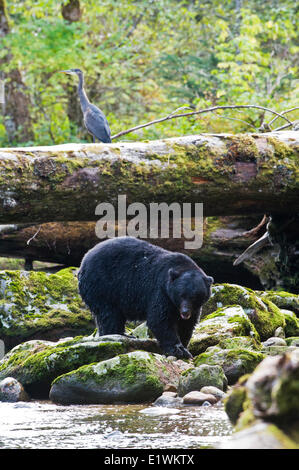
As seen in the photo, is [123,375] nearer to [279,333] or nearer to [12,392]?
[12,392]

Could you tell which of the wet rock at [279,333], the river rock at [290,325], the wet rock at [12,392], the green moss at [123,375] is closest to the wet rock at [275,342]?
the wet rock at [279,333]

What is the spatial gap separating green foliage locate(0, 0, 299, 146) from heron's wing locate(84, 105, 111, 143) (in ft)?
13.3

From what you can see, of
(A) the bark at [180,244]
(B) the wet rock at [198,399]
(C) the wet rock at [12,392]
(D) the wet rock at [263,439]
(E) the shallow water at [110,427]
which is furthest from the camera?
(A) the bark at [180,244]

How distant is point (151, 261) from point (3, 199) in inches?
64.2

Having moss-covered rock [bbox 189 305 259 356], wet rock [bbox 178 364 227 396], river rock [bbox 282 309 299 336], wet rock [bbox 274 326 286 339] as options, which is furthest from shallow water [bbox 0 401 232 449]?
river rock [bbox 282 309 299 336]

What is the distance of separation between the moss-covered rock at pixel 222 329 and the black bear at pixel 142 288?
0.23m

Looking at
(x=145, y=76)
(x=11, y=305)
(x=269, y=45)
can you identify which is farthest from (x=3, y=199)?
(x=269, y=45)

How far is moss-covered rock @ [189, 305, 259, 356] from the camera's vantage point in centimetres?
669

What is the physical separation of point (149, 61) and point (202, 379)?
17105 millimetres

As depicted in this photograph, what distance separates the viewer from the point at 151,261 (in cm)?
676

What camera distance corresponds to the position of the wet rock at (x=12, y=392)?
19.1 feet

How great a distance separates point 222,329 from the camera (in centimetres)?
675

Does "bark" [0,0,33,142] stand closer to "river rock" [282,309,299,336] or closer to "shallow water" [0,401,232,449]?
"river rock" [282,309,299,336]

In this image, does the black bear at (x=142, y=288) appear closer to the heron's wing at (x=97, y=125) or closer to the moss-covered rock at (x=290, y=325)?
the moss-covered rock at (x=290, y=325)
